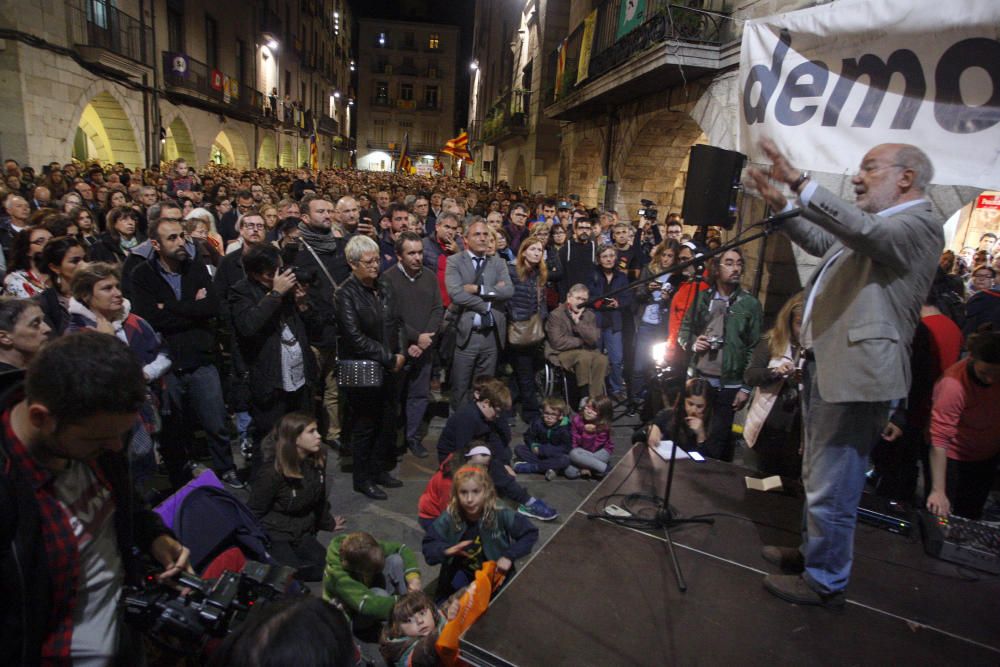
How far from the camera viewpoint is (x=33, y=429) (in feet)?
4.22

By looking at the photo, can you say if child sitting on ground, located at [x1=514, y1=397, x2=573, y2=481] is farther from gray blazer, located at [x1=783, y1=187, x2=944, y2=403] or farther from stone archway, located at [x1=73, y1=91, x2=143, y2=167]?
stone archway, located at [x1=73, y1=91, x2=143, y2=167]

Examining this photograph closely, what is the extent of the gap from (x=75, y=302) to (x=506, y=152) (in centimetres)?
2631

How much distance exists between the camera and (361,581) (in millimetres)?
2959

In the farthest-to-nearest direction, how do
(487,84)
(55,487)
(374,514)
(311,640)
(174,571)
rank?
(487,84) → (374,514) → (174,571) → (55,487) → (311,640)

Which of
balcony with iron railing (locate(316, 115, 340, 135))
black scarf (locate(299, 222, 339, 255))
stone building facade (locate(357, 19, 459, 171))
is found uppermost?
stone building facade (locate(357, 19, 459, 171))

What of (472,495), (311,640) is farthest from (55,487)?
(472,495)

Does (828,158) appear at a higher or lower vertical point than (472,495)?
higher

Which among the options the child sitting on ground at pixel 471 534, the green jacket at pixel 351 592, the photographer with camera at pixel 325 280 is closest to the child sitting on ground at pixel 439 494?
the child sitting on ground at pixel 471 534

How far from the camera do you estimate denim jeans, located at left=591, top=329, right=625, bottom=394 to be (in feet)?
20.8

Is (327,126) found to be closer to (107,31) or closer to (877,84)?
(107,31)

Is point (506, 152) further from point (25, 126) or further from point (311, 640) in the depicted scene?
point (311, 640)

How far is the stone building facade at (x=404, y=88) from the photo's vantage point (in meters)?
63.2

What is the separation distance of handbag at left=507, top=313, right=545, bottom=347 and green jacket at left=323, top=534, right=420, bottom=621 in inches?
108

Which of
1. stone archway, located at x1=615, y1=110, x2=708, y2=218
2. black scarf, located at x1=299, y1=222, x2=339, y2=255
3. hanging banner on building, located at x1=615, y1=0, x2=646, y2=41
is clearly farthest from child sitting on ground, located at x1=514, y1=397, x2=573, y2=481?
stone archway, located at x1=615, y1=110, x2=708, y2=218
